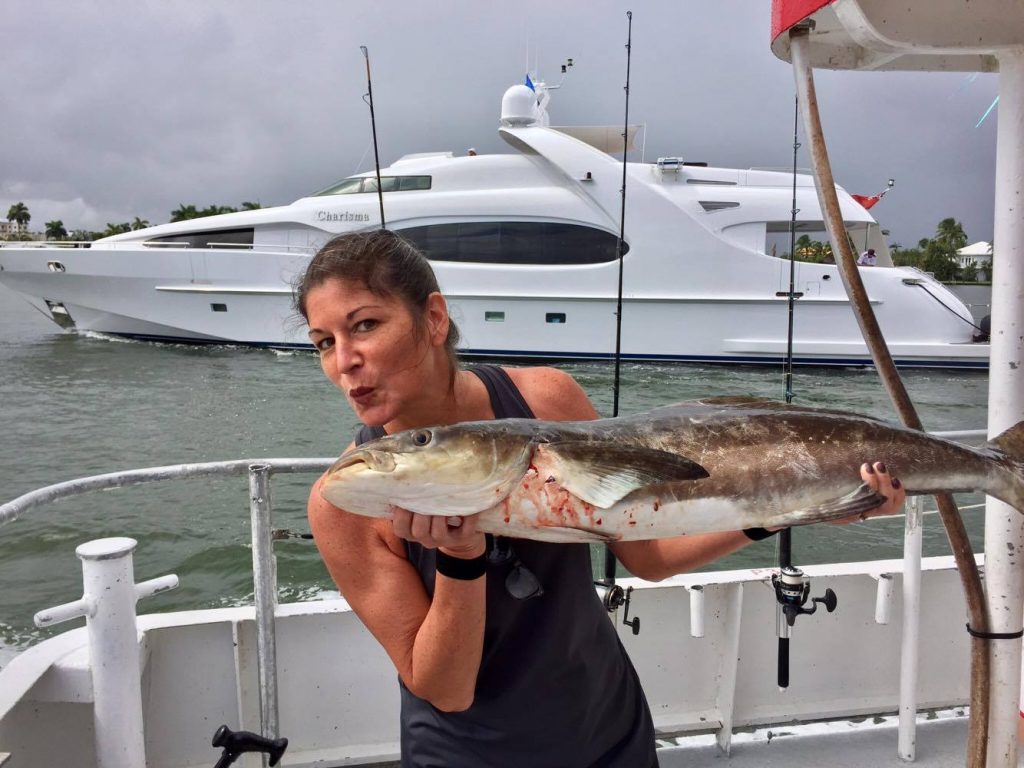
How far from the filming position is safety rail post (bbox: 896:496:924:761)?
2398mm

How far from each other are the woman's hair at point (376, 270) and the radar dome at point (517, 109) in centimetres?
1817

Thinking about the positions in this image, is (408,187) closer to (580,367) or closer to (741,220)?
(580,367)

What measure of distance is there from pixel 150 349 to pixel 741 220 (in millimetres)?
15864

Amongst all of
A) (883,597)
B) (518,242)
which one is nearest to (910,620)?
(883,597)

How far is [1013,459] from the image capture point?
1.46 m

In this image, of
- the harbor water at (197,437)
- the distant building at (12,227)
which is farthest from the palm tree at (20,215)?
the harbor water at (197,437)

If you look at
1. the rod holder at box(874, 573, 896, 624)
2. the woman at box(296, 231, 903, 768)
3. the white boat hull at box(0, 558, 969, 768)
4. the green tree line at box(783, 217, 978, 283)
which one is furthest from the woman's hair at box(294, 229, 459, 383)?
the green tree line at box(783, 217, 978, 283)

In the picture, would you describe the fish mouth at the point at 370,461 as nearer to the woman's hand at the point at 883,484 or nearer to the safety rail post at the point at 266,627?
the woman's hand at the point at 883,484

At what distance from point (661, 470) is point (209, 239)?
19.7m

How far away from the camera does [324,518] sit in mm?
1318

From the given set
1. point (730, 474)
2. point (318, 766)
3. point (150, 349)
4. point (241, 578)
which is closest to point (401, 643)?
point (730, 474)

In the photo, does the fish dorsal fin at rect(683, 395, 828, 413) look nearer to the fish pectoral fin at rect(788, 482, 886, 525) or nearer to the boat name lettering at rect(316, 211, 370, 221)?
the fish pectoral fin at rect(788, 482, 886, 525)

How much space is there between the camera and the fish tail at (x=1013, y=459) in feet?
4.75

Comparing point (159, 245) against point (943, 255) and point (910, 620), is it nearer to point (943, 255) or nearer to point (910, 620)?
point (910, 620)
